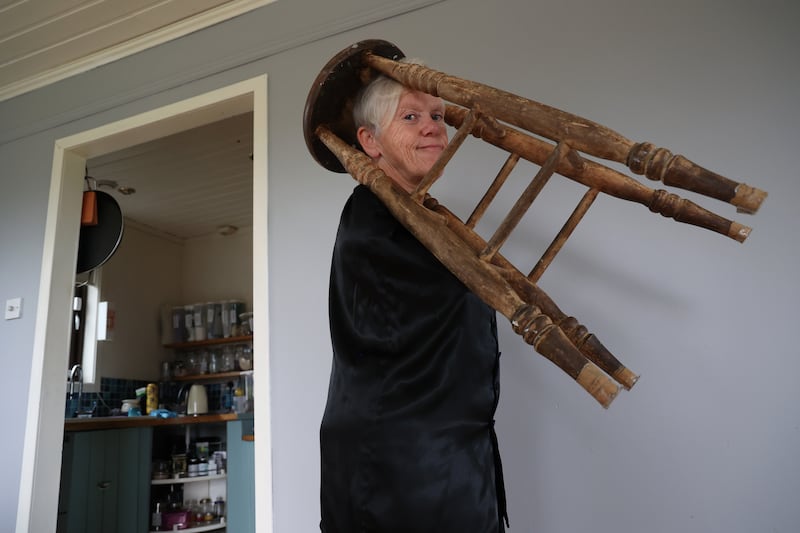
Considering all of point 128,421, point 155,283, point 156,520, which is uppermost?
point 155,283

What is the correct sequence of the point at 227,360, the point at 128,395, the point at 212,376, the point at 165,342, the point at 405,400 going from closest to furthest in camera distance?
1. the point at 405,400
2. the point at 128,395
3. the point at 212,376
4. the point at 227,360
5. the point at 165,342

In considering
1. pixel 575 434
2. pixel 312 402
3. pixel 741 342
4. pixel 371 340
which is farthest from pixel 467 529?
pixel 312 402

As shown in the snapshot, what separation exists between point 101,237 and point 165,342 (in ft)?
9.28

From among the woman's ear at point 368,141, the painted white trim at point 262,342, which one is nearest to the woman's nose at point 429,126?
the woman's ear at point 368,141

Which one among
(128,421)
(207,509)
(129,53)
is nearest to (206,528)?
(207,509)

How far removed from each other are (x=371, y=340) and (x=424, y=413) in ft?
0.46

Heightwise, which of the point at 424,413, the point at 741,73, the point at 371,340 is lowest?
the point at 424,413

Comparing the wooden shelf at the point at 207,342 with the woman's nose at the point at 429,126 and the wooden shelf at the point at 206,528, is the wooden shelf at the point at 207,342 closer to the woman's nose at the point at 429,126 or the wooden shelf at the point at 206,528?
the wooden shelf at the point at 206,528

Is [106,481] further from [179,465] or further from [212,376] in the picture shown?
[212,376]

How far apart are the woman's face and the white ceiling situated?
67.8 inches

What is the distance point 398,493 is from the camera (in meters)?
0.90

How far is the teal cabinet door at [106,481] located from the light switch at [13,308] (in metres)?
0.80

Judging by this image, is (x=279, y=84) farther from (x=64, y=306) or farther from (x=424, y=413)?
(x=424, y=413)

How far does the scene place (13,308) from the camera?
112 inches
